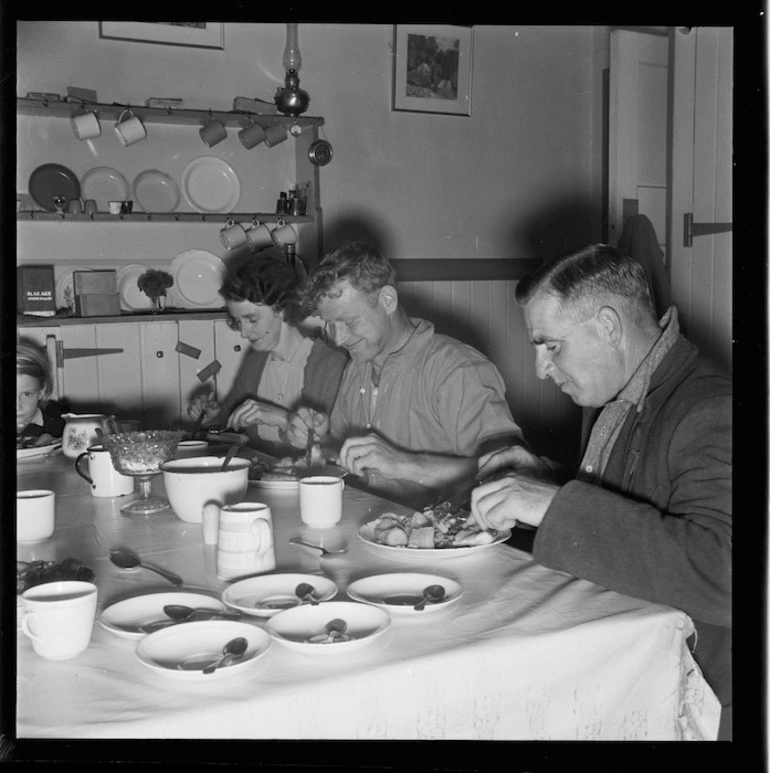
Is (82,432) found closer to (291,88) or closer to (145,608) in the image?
(145,608)

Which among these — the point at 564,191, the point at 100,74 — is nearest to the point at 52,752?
the point at 100,74

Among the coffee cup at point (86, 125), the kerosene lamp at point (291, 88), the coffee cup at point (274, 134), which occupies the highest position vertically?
the kerosene lamp at point (291, 88)

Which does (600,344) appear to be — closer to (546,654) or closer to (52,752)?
(546,654)

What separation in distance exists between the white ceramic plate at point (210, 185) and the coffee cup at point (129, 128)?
30 centimetres

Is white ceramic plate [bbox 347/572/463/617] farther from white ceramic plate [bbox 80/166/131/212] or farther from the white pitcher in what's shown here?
white ceramic plate [bbox 80/166/131/212]

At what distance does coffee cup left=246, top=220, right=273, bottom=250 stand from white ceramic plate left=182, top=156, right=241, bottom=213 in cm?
15

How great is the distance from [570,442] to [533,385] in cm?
41

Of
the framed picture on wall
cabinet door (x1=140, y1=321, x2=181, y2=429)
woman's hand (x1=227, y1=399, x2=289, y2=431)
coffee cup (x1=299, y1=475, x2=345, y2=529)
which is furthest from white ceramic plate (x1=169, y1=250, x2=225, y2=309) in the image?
coffee cup (x1=299, y1=475, x2=345, y2=529)

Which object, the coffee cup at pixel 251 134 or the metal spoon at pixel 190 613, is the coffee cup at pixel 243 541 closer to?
the metal spoon at pixel 190 613

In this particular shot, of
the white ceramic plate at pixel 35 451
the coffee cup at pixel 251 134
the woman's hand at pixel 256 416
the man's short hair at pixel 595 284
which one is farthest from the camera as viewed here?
the coffee cup at pixel 251 134

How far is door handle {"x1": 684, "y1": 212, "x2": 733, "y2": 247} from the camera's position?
334 centimetres

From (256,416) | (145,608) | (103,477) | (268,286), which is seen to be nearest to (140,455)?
(103,477)

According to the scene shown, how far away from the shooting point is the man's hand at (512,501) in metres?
1.52

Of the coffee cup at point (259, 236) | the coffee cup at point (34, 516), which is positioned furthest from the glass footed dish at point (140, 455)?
the coffee cup at point (259, 236)
